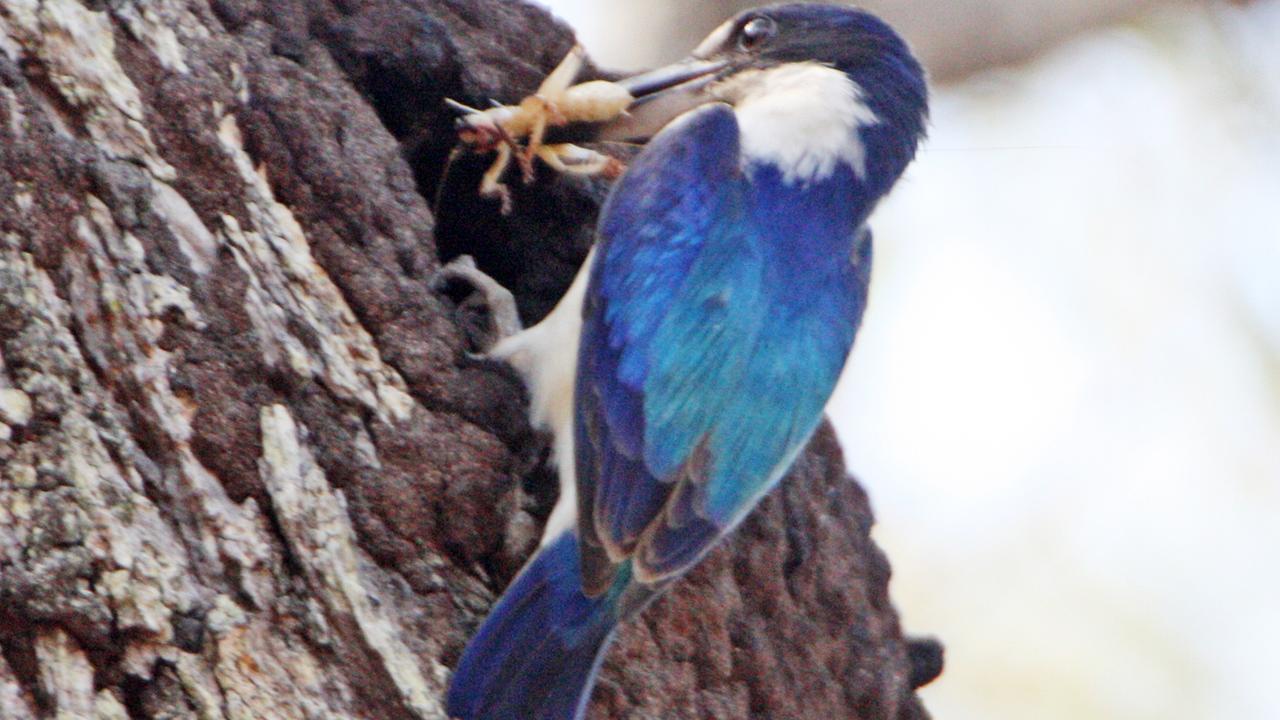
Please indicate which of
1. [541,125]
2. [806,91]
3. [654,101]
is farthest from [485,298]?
[806,91]

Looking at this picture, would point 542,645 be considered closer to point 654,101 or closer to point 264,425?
point 264,425

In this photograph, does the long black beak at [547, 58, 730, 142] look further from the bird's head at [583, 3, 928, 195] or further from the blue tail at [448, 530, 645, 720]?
the blue tail at [448, 530, 645, 720]

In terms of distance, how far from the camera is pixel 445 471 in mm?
2818

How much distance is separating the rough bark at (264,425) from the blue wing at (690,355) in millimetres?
241

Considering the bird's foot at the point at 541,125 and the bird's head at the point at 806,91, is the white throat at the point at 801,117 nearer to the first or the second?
the bird's head at the point at 806,91

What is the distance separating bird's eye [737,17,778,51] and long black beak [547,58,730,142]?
78mm

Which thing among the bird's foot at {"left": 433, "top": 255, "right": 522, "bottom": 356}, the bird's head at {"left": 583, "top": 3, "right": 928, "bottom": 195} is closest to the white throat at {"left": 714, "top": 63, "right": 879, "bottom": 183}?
the bird's head at {"left": 583, "top": 3, "right": 928, "bottom": 195}

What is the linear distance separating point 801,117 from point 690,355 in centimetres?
85

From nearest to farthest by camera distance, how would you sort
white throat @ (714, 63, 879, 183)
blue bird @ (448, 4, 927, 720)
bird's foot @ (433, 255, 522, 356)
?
blue bird @ (448, 4, 927, 720) → bird's foot @ (433, 255, 522, 356) → white throat @ (714, 63, 879, 183)

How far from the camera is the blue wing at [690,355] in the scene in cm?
277

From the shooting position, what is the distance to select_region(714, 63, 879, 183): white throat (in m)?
3.43

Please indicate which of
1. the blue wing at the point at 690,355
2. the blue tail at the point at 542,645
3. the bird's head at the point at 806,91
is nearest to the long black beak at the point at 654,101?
the bird's head at the point at 806,91

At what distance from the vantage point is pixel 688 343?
2.95 m

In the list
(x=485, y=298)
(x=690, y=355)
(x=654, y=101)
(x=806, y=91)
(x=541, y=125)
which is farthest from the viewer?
(x=654, y=101)
